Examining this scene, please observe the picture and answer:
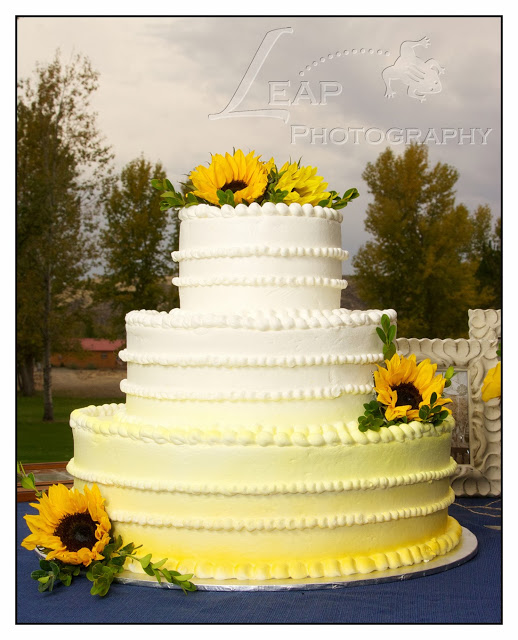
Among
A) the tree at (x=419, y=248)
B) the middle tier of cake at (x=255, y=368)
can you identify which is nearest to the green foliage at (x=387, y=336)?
the middle tier of cake at (x=255, y=368)

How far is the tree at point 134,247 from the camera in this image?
13.1 meters

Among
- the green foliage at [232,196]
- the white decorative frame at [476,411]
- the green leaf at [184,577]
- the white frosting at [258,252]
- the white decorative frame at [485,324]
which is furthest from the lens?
the white decorative frame at [485,324]

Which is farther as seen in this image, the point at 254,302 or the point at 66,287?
the point at 66,287

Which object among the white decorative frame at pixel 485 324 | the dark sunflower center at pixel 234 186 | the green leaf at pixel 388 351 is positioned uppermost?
the dark sunflower center at pixel 234 186

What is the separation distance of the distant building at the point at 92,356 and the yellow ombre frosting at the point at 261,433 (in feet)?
24.9

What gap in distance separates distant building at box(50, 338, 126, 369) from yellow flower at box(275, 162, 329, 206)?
7.66m

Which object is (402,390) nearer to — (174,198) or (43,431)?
(174,198)

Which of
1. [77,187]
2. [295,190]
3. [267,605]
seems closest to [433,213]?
[77,187]

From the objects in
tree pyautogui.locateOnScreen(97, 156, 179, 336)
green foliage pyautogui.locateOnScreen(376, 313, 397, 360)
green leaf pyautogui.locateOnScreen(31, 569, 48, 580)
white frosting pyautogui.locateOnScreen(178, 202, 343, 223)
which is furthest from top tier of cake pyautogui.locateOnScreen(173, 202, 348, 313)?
tree pyautogui.locateOnScreen(97, 156, 179, 336)

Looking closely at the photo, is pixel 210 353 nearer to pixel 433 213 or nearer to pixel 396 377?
pixel 396 377

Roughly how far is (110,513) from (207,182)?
2.25 metres

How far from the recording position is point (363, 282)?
13.9 metres

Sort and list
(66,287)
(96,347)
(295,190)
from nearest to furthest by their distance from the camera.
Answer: (295,190) < (66,287) < (96,347)

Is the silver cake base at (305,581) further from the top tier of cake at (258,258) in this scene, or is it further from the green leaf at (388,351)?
the top tier of cake at (258,258)
